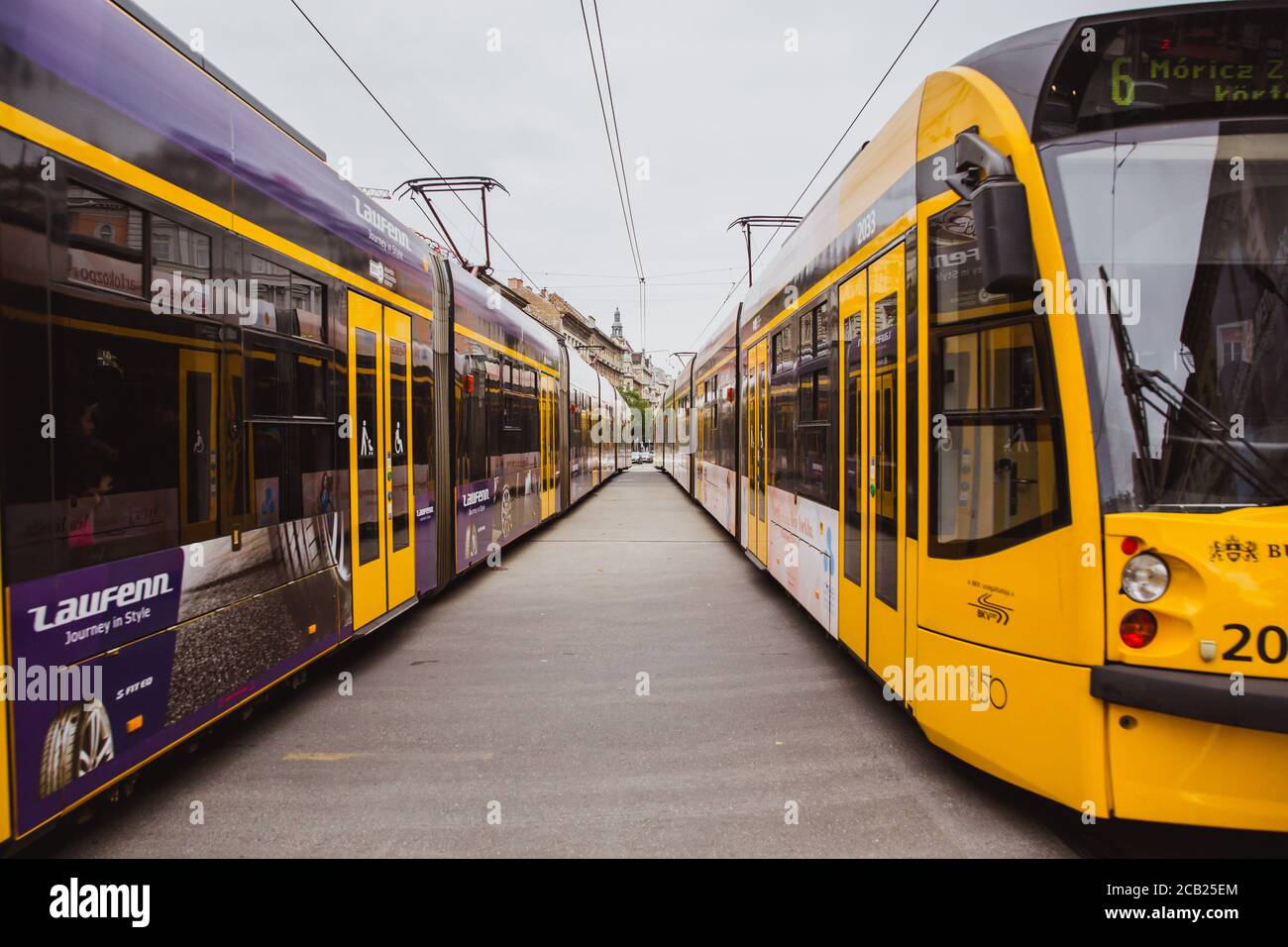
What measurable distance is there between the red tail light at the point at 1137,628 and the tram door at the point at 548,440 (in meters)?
11.7

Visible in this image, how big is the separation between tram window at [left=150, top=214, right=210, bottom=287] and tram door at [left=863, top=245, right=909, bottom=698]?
3.58 meters

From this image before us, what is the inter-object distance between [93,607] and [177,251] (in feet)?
5.41

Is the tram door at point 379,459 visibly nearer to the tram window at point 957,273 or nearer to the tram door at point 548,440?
the tram window at point 957,273

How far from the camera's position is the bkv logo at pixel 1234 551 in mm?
2896

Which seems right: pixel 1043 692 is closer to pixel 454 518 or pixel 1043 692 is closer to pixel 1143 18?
pixel 1143 18

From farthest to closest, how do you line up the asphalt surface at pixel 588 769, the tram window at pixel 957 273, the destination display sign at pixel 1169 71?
the tram window at pixel 957 273 → the asphalt surface at pixel 588 769 → the destination display sign at pixel 1169 71

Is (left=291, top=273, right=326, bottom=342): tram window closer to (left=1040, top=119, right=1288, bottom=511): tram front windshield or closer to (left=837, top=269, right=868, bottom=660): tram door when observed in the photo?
(left=837, top=269, right=868, bottom=660): tram door

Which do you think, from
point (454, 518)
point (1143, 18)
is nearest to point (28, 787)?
point (1143, 18)

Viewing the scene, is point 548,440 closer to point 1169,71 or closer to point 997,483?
point 997,483

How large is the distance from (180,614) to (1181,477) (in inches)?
169

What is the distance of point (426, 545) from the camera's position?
7570mm

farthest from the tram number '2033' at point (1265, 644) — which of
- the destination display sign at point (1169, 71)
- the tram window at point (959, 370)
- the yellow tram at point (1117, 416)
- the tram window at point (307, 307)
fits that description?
the tram window at point (307, 307)

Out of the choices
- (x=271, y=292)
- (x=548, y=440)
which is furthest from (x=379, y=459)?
(x=548, y=440)

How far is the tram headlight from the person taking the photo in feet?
9.78
